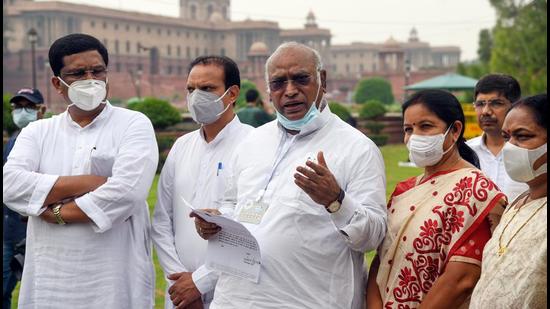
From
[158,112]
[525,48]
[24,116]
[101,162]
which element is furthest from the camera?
[525,48]

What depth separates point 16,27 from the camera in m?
56.7

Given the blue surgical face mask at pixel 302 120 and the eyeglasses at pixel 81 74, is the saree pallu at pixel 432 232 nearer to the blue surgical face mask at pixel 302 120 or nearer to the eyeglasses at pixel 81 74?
the blue surgical face mask at pixel 302 120

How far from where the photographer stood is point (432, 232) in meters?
2.36

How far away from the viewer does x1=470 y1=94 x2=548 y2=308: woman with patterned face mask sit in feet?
6.41

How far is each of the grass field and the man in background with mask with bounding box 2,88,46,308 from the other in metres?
0.76

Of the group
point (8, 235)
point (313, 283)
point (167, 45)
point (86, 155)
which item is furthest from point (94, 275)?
point (167, 45)

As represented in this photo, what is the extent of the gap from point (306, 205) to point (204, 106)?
2.76ft

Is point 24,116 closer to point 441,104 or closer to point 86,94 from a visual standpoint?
point 86,94

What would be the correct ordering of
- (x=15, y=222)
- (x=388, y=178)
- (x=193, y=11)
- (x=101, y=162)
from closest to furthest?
1. (x=101, y=162)
2. (x=15, y=222)
3. (x=388, y=178)
4. (x=193, y=11)

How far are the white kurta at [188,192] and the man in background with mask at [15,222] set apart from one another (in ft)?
3.86

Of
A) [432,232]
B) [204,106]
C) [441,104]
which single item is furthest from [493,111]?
[432,232]

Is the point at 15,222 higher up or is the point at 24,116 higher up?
the point at 24,116

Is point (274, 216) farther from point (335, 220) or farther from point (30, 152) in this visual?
point (30, 152)

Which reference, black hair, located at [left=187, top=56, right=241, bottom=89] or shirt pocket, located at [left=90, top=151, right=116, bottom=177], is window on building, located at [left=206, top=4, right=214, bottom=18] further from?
shirt pocket, located at [left=90, top=151, right=116, bottom=177]
